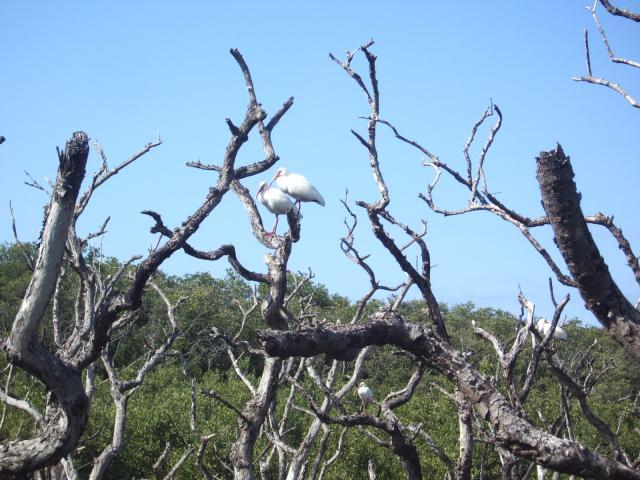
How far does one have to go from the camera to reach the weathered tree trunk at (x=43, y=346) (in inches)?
126

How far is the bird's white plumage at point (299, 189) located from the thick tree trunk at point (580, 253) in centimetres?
719

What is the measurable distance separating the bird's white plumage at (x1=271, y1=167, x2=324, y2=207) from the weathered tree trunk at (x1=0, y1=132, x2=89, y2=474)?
6.58 meters

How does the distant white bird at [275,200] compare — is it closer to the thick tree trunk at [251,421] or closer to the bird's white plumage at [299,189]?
the bird's white plumage at [299,189]

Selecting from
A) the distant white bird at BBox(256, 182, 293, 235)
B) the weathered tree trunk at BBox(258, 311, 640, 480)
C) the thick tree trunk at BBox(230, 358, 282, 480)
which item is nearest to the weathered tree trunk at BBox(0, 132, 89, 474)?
the weathered tree trunk at BBox(258, 311, 640, 480)

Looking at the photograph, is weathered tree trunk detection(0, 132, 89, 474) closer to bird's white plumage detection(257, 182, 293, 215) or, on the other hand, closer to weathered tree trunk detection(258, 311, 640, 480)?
weathered tree trunk detection(258, 311, 640, 480)

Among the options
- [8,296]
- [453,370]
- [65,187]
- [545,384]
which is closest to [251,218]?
[65,187]

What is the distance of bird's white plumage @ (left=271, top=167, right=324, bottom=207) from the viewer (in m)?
9.86

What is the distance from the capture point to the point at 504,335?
68.1 ft

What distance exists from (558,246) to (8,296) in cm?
1894

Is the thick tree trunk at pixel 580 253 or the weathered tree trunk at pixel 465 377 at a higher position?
the thick tree trunk at pixel 580 253

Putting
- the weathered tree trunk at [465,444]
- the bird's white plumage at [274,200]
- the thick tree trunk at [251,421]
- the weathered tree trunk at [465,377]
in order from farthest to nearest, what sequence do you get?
the bird's white plumage at [274,200], the thick tree trunk at [251,421], the weathered tree trunk at [465,444], the weathered tree trunk at [465,377]

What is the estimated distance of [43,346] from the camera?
3.32 m

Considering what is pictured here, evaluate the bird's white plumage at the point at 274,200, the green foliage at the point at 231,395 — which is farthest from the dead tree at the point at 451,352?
the green foliage at the point at 231,395

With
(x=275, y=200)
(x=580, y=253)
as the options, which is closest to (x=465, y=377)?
(x=580, y=253)
